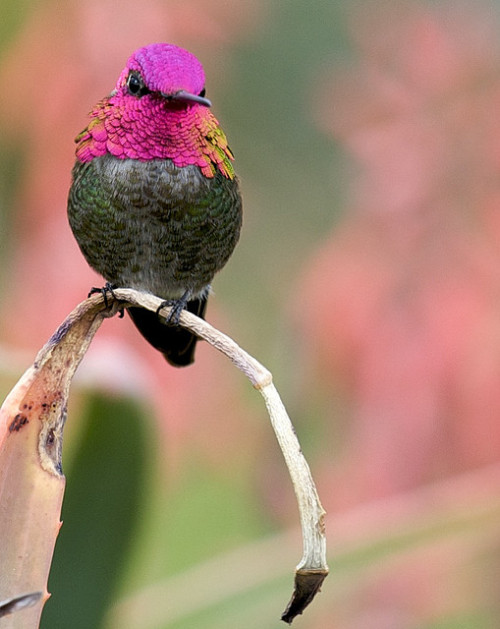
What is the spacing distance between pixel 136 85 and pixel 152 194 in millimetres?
191

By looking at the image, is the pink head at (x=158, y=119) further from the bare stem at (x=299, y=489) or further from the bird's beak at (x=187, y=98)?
the bare stem at (x=299, y=489)

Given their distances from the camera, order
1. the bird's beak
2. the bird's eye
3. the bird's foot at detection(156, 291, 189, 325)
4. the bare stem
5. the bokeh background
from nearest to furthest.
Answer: the bare stem
the bird's foot at detection(156, 291, 189, 325)
the bird's beak
the bird's eye
the bokeh background

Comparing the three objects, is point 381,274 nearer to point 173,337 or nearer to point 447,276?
point 447,276

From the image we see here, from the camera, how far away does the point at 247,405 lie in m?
3.09

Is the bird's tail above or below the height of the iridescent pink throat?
below

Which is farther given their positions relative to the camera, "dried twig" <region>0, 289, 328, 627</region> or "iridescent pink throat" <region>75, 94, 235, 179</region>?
"iridescent pink throat" <region>75, 94, 235, 179</region>

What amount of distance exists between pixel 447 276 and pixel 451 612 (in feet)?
3.04

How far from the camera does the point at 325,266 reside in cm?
295

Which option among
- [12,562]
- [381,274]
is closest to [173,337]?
[12,562]

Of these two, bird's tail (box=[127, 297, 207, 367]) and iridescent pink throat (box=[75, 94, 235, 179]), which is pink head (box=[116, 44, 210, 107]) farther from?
bird's tail (box=[127, 297, 207, 367])

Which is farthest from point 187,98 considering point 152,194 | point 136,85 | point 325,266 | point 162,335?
point 325,266

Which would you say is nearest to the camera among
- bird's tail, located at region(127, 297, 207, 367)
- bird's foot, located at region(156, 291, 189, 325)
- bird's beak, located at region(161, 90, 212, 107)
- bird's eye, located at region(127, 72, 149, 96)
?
bird's foot, located at region(156, 291, 189, 325)

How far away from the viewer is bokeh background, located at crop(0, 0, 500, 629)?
254cm

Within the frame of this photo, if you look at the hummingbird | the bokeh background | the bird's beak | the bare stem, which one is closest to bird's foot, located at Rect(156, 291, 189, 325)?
the hummingbird
